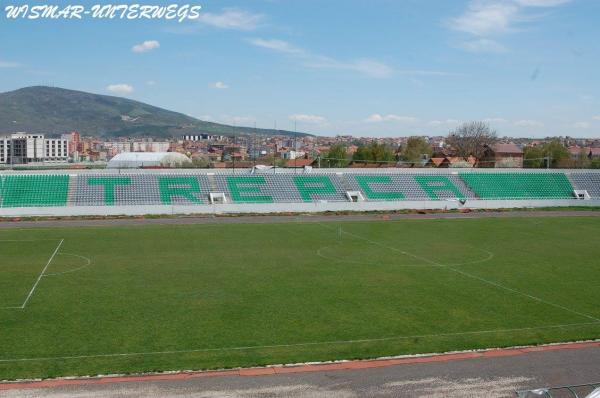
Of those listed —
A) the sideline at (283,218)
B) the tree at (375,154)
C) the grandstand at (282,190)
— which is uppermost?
the tree at (375,154)

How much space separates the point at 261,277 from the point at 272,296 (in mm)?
3286

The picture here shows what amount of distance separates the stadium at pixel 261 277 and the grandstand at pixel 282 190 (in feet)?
0.72

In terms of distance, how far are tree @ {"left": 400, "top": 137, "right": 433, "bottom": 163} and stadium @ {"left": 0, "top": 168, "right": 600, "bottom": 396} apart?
216ft

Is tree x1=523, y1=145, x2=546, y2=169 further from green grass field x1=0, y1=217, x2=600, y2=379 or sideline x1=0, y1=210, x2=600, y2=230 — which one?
green grass field x1=0, y1=217, x2=600, y2=379

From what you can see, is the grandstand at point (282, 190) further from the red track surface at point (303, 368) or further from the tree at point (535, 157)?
the tree at point (535, 157)

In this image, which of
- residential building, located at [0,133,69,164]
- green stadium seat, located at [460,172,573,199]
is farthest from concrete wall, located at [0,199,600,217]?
residential building, located at [0,133,69,164]

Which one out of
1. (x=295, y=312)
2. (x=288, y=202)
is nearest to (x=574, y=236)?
(x=288, y=202)

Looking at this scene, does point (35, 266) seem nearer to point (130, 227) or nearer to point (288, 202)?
point (130, 227)

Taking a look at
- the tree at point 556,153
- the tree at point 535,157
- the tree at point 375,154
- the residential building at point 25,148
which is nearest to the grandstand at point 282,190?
the tree at point 535,157

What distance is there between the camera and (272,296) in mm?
22047

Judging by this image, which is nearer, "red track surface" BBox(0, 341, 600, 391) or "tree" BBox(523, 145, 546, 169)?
"red track surface" BBox(0, 341, 600, 391)

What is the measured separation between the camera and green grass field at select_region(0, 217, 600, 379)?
1630cm

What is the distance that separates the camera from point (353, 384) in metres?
14.0

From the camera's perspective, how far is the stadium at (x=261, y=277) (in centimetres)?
1667
